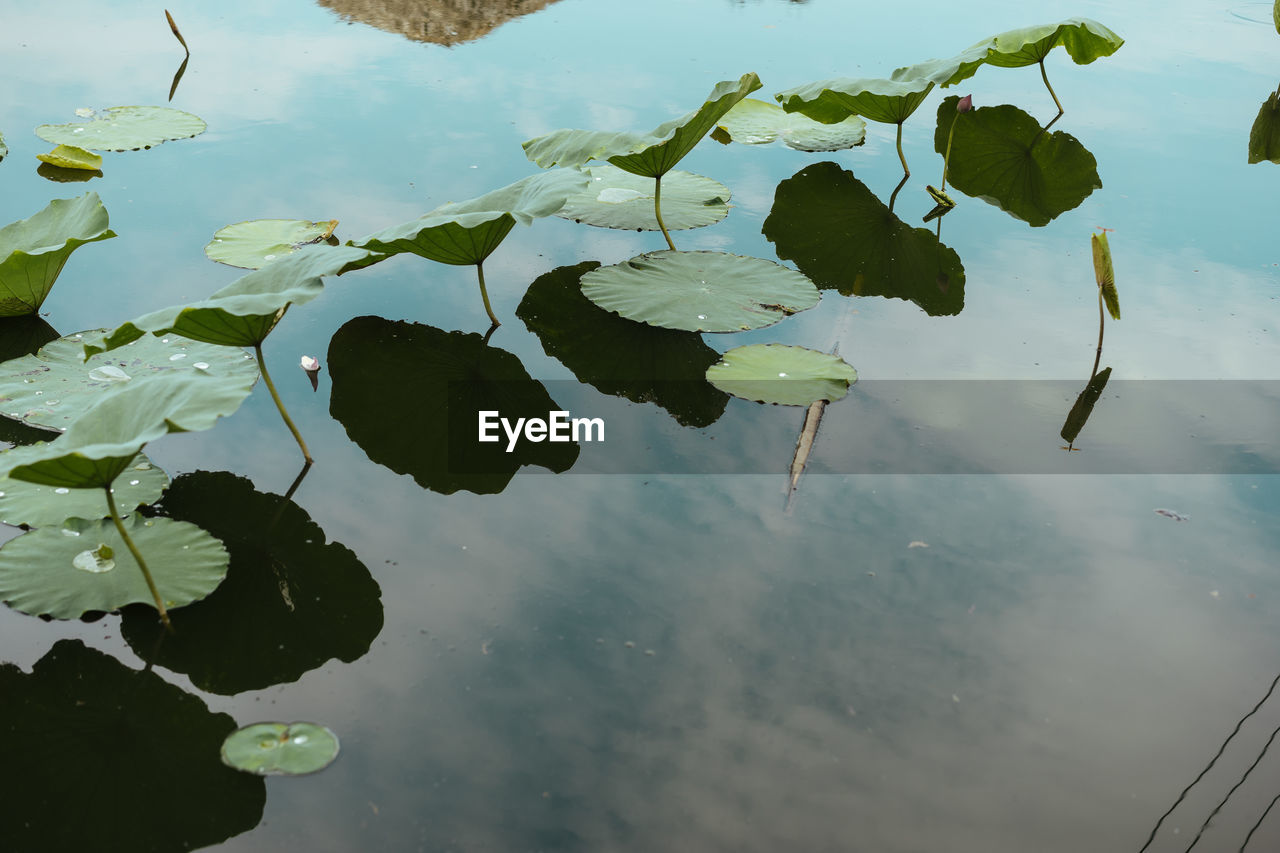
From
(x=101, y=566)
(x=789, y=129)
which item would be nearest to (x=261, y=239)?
(x=101, y=566)

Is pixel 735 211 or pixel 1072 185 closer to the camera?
pixel 735 211

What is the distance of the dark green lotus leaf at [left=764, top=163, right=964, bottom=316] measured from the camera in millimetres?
3295

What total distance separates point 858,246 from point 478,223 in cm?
157

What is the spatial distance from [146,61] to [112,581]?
4.00 m

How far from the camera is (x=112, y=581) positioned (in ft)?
6.25

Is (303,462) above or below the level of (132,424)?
below

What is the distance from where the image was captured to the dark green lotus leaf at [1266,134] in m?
4.63

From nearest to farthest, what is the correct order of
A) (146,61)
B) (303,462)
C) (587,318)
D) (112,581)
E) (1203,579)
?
(112,581) → (1203,579) → (303,462) → (587,318) → (146,61)

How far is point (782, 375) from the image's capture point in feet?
Answer: 8.85

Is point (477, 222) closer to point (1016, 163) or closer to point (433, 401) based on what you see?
point (433, 401)

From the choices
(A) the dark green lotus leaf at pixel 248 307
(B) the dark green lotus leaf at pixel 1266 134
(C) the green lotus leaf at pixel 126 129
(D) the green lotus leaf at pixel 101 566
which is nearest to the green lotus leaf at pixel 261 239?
(A) the dark green lotus leaf at pixel 248 307

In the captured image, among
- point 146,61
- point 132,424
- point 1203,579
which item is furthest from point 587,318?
point 146,61

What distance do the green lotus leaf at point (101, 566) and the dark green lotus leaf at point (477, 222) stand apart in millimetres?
898

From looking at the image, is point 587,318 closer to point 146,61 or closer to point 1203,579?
point 1203,579
